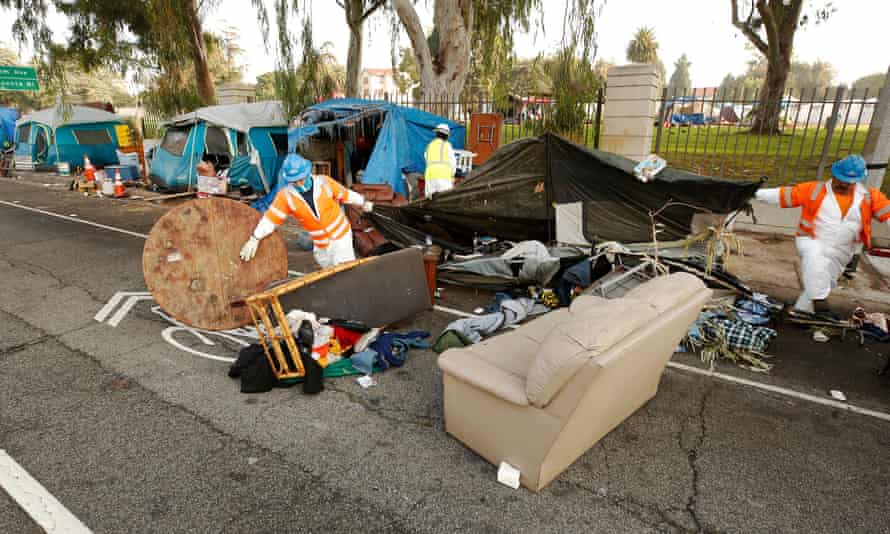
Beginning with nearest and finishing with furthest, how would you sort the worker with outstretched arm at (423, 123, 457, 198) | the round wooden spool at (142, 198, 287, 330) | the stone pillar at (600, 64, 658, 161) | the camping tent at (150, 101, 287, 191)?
the round wooden spool at (142, 198, 287, 330)
the worker with outstretched arm at (423, 123, 457, 198)
the stone pillar at (600, 64, 658, 161)
the camping tent at (150, 101, 287, 191)

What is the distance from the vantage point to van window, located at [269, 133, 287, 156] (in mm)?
13742

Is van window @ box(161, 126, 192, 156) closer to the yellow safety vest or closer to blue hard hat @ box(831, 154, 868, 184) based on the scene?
the yellow safety vest

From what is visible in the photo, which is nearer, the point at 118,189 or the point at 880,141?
the point at 880,141

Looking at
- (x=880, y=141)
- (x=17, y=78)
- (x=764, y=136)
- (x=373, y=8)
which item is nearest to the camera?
(x=880, y=141)

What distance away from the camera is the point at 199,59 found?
1722 cm

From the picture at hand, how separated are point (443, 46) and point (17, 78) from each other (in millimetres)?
22014

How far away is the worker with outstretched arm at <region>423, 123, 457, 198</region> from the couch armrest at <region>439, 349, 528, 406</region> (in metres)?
5.85

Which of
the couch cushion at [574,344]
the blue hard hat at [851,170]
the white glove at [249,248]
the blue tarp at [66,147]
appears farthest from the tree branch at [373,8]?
the couch cushion at [574,344]

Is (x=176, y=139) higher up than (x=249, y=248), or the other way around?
(x=176, y=139)

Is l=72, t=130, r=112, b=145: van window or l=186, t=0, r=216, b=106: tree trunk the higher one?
l=186, t=0, r=216, b=106: tree trunk

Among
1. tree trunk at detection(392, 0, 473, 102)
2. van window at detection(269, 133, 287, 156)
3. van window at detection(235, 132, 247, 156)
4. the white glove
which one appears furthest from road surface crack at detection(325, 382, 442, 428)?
van window at detection(235, 132, 247, 156)

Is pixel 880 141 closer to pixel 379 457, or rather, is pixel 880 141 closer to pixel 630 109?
pixel 630 109

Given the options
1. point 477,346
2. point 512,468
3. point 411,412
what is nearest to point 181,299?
point 411,412

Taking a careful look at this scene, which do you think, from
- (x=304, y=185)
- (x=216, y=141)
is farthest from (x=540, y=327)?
(x=216, y=141)
